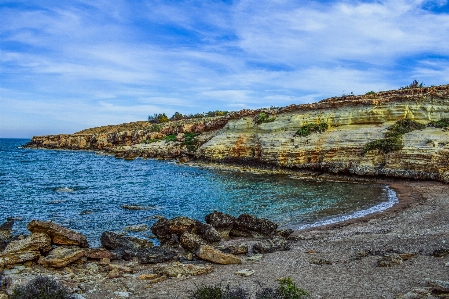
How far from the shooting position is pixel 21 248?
11.7 metres

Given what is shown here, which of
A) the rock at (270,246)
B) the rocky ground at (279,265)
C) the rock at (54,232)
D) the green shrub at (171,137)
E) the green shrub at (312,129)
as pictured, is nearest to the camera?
the rocky ground at (279,265)

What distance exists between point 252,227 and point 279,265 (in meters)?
4.94

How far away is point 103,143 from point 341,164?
60881 mm

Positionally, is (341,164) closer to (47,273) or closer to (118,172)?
(118,172)

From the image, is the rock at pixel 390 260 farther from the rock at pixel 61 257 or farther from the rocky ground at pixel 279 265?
the rock at pixel 61 257

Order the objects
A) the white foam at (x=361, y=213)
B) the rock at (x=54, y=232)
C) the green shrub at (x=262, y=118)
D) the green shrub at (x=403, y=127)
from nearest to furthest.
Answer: the rock at (x=54, y=232)
the white foam at (x=361, y=213)
the green shrub at (x=403, y=127)
the green shrub at (x=262, y=118)

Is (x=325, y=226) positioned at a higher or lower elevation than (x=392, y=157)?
lower

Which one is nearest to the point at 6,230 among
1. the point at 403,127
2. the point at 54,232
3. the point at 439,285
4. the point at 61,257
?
the point at 54,232

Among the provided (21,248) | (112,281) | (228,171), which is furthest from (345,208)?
(228,171)

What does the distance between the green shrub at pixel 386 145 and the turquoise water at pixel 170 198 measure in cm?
515

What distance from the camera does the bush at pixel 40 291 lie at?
24.9ft

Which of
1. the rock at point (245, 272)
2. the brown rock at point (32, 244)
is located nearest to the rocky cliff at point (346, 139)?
the rock at point (245, 272)

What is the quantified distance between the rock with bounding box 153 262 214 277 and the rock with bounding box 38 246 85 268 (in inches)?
114

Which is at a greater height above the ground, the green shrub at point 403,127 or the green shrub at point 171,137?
the green shrub at point 403,127
